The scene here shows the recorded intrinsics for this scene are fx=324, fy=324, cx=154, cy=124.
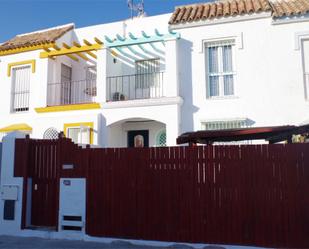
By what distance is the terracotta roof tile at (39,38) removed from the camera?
15.0 metres

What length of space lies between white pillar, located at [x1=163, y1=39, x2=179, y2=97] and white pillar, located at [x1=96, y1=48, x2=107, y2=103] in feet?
8.97

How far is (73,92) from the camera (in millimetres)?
16188

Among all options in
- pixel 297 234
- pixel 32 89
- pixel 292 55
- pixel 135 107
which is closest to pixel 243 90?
pixel 292 55

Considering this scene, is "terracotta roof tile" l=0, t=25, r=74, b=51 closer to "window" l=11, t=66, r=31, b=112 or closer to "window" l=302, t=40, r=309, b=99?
"window" l=11, t=66, r=31, b=112

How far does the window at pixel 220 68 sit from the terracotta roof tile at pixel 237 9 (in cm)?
118

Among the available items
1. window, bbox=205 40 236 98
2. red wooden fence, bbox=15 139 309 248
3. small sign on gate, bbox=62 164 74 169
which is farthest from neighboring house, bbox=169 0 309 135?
small sign on gate, bbox=62 164 74 169

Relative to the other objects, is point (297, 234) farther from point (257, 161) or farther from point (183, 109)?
point (183, 109)

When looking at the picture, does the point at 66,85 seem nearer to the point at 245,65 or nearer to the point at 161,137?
the point at 161,137

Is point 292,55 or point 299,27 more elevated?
point 299,27

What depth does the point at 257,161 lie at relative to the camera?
6836 mm

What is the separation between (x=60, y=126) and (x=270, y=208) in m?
9.83

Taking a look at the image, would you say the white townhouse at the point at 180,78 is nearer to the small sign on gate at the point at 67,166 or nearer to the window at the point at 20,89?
the window at the point at 20,89

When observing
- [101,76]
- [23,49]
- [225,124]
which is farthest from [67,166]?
[23,49]

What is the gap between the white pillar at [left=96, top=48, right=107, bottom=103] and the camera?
13593 mm
